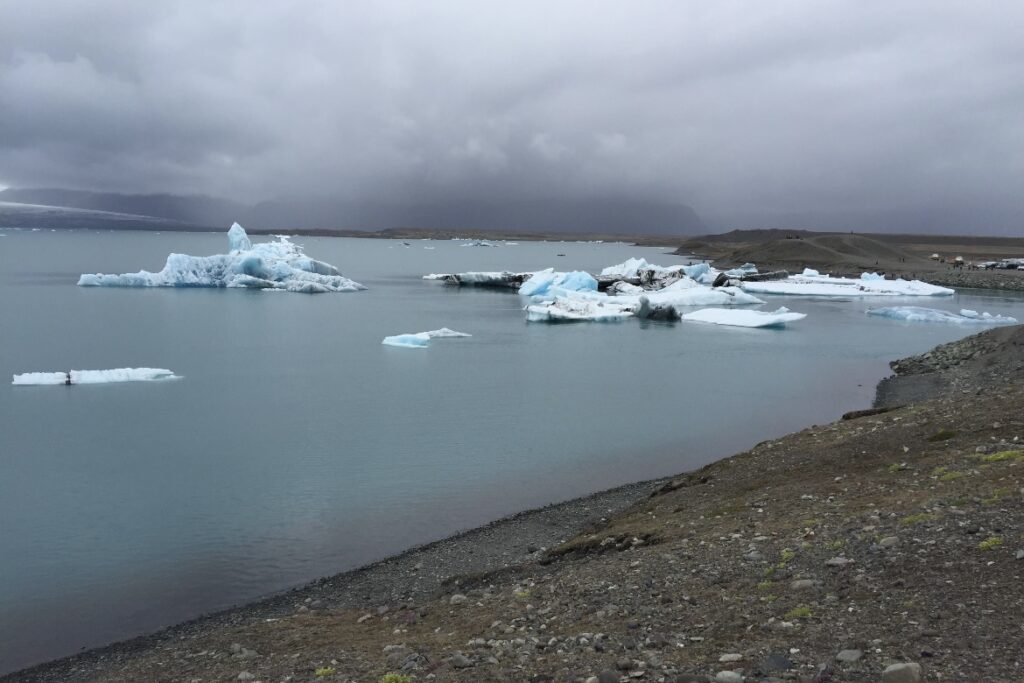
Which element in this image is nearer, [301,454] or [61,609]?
[61,609]

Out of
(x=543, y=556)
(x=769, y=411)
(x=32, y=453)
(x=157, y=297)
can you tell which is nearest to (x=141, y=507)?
(x=32, y=453)

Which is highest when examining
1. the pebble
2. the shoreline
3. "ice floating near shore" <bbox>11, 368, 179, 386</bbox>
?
the pebble

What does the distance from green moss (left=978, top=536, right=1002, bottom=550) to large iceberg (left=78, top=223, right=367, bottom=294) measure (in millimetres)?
42277

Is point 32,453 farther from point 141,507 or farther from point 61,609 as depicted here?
point 61,609

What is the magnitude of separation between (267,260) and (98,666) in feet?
139

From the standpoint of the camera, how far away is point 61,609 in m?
7.77

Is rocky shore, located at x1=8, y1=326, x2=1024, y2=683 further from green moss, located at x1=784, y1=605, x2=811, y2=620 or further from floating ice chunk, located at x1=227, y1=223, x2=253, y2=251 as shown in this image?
floating ice chunk, located at x1=227, y1=223, x2=253, y2=251

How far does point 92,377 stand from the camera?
729 inches

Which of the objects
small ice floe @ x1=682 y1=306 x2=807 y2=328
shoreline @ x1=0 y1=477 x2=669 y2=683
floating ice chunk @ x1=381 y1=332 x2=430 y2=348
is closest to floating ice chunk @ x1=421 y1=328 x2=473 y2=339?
floating ice chunk @ x1=381 y1=332 x2=430 y2=348

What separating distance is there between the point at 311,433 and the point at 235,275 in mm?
33026

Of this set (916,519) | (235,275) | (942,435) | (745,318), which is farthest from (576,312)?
(916,519)

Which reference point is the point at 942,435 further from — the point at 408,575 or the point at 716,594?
the point at 408,575

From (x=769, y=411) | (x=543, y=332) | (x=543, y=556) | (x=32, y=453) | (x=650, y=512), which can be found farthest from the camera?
(x=543, y=332)

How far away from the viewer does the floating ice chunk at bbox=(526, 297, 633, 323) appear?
33.2 metres
